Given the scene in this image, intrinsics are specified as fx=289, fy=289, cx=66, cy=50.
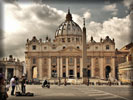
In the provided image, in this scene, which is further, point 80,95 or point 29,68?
point 29,68

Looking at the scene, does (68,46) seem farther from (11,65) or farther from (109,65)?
(11,65)

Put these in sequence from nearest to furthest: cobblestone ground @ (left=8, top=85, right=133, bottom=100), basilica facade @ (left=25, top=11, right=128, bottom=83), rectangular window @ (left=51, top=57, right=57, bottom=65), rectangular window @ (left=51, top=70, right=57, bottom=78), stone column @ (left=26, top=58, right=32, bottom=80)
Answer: cobblestone ground @ (left=8, top=85, right=133, bottom=100), stone column @ (left=26, top=58, right=32, bottom=80), basilica facade @ (left=25, top=11, right=128, bottom=83), rectangular window @ (left=51, top=70, right=57, bottom=78), rectangular window @ (left=51, top=57, right=57, bottom=65)

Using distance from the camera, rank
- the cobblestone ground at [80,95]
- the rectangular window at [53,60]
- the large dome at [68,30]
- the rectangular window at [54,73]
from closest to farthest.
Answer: the cobblestone ground at [80,95], the rectangular window at [54,73], the rectangular window at [53,60], the large dome at [68,30]

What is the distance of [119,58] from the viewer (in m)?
104

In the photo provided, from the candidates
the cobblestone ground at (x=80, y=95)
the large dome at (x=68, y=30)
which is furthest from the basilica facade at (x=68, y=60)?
the cobblestone ground at (x=80, y=95)

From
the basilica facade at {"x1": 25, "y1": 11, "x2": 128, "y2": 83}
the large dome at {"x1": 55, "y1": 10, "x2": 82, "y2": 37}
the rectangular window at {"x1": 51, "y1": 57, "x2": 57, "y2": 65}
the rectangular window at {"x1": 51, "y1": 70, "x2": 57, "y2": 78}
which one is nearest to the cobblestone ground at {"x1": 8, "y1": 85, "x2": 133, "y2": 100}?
the basilica facade at {"x1": 25, "y1": 11, "x2": 128, "y2": 83}

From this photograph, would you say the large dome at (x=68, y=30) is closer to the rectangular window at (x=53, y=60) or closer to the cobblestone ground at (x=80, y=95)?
the rectangular window at (x=53, y=60)

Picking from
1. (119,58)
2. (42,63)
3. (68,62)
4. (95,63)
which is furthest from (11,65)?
(119,58)

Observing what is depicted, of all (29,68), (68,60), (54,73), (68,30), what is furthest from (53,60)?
(68,30)

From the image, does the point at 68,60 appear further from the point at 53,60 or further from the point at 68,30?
the point at 68,30

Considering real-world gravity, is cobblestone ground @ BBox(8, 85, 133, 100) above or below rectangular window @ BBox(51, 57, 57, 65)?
below

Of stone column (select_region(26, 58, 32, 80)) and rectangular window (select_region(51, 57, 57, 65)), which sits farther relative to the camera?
rectangular window (select_region(51, 57, 57, 65))

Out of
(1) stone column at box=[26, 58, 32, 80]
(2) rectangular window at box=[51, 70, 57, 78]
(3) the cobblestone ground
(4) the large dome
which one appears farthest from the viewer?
(4) the large dome

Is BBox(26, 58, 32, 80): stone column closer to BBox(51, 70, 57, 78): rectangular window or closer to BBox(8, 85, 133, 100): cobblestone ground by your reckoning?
BBox(51, 70, 57, 78): rectangular window
